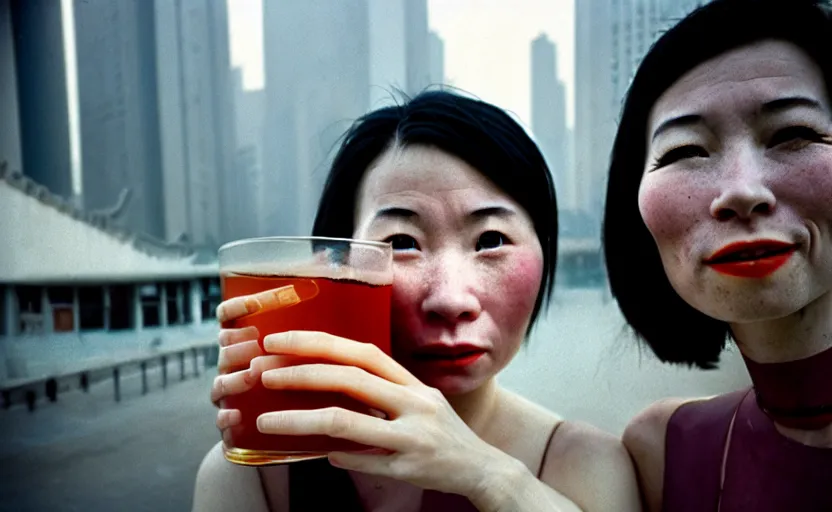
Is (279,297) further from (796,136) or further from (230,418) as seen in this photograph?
(796,136)

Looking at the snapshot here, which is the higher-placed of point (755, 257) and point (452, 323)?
point (755, 257)

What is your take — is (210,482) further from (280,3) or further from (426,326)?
(280,3)

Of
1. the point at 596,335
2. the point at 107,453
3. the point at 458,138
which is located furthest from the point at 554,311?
the point at 107,453

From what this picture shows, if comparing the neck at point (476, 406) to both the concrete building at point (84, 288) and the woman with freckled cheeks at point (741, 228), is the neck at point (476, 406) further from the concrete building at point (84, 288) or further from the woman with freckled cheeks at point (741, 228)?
the concrete building at point (84, 288)

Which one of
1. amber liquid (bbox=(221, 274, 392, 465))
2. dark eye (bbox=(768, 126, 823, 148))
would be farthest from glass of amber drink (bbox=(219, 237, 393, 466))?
dark eye (bbox=(768, 126, 823, 148))

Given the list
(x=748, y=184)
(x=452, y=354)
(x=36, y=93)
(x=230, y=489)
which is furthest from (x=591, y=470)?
(x=36, y=93)

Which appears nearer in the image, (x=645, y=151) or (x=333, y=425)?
(x=333, y=425)
